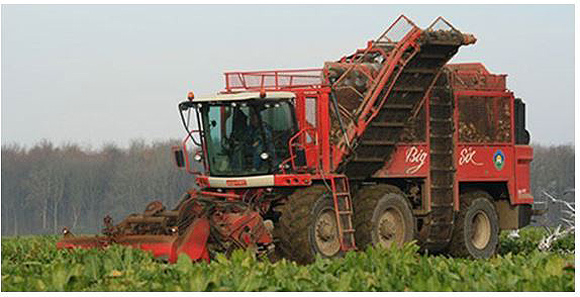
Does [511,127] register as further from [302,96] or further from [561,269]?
[561,269]

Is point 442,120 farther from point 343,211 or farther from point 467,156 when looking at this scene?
point 343,211

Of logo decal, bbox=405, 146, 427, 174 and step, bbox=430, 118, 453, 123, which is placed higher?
step, bbox=430, 118, 453, 123

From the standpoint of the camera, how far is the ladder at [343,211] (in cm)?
1642

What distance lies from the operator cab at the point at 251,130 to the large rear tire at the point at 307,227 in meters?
0.70

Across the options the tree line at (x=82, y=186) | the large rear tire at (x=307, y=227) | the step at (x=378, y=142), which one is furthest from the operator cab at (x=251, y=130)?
the tree line at (x=82, y=186)

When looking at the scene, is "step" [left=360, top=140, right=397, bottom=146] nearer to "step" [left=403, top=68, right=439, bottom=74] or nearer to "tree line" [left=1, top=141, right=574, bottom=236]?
"step" [left=403, top=68, right=439, bottom=74]

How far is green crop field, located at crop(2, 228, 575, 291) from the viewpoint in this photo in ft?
35.3

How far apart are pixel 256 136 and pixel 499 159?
5072 millimetres

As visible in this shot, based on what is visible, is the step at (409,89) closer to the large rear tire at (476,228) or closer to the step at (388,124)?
the step at (388,124)

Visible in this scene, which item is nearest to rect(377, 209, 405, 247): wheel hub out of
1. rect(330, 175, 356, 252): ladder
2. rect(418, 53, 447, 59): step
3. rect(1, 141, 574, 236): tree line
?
rect(330, 175, 356, 252): ladder

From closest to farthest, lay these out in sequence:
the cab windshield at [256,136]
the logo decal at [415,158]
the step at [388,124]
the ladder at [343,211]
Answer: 1. the ladder at [343,211]
2. the cab windshield at [256,136]
3. the step at [388,124]
4. the logo decal at [415,158]

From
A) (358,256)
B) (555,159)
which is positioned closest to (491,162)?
(358,256)

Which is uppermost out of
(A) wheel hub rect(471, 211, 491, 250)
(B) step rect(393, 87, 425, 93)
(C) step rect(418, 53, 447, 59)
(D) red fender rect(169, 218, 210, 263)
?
(C) step rect(418, 53, 447, 59)
